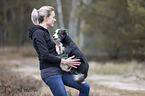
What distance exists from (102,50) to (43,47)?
79.2ft

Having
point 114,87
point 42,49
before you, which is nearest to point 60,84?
point 42,49

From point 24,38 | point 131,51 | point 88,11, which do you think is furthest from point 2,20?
point 131,51

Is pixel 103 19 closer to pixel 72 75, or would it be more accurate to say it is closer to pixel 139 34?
pixel 139 34

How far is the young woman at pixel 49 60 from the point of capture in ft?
10.1

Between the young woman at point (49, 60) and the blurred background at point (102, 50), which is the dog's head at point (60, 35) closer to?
the young woman at point (49, 60)

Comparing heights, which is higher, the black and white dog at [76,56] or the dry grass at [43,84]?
the black and white dog at [76,56]

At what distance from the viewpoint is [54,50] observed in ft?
11.1

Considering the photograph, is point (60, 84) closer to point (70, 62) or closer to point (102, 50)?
point (70, 62)

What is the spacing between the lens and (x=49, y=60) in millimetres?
3078

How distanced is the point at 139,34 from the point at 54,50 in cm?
1140

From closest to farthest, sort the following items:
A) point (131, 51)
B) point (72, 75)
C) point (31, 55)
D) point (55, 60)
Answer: point (55, 60), point (72, 75), point (131, 51), point (31, 55)

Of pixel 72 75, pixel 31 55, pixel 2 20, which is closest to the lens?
pixel 72 75

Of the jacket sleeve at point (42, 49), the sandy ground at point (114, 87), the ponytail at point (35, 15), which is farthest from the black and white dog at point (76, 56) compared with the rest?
the sandy ground at point (114, 87)

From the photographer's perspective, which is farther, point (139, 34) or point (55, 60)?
point (139, 34)
